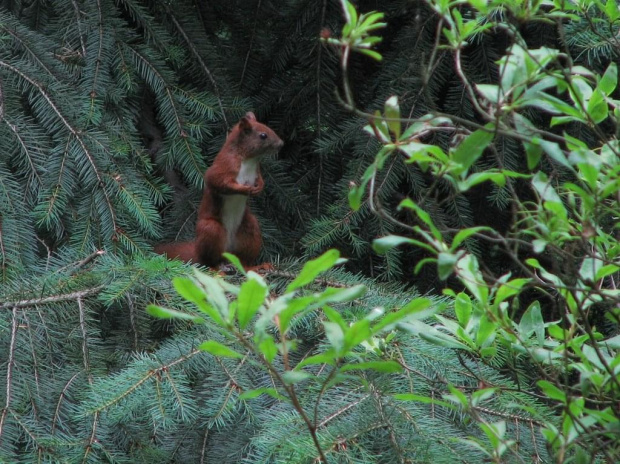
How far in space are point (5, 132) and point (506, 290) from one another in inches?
66.3

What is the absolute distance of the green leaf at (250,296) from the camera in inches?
32.7

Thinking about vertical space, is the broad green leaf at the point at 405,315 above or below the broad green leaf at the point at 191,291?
below

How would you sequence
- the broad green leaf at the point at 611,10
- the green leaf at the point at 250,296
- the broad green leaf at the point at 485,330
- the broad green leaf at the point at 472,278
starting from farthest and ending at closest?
1. the broad green leaf at the point at 611,10
2. the broad green leaf at the point at 485,330
3. the broad green leaf at the point at 472,278
4. the green leaf at the point at 250,296

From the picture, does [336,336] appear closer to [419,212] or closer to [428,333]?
[419,212]

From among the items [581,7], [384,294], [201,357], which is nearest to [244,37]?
[384,294]

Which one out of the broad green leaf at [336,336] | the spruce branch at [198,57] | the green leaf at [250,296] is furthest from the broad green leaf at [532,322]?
the spruce branch at [198,57]

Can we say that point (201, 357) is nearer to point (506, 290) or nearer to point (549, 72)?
point (506, 290)

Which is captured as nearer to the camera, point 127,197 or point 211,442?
point 211,442

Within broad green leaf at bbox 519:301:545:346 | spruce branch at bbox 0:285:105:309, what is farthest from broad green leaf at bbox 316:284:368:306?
spruce branch at bbox 0:285:105:309

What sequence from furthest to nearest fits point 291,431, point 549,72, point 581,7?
point 291,431 → point 581,7 → point 549,72

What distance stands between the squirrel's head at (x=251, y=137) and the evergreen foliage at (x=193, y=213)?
12 centimetres

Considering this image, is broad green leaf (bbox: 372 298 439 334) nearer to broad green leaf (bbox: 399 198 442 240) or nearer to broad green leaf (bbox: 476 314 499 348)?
broad green leaf (bbox: 399 198 442 240)

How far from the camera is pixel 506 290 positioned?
3.67 feet

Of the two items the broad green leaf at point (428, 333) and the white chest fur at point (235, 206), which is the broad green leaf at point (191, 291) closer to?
the broad green leaf at point (428, 333)
